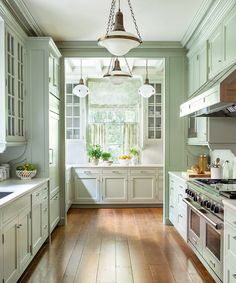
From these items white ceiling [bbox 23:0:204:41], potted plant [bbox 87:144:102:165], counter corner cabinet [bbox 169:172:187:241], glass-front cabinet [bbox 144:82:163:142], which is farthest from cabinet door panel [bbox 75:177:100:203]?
white ceiling [bbox 23:0:204:41]

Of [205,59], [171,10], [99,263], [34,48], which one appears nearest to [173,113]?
[205,59]

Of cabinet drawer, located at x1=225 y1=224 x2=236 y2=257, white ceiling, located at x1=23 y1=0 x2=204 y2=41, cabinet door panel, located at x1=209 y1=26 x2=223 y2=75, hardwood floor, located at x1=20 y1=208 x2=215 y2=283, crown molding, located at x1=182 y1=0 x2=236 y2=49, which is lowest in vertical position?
hardwood floor, located at x1=20 y1=208 x2=215 y2=283

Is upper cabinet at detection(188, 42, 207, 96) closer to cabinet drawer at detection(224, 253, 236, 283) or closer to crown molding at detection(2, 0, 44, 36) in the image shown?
crown molding at detection(2, 0, 44, 36)

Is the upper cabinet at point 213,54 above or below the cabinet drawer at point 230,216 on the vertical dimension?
above

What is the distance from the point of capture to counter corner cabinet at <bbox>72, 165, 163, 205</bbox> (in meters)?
6.53

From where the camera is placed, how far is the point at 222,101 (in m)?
2.64

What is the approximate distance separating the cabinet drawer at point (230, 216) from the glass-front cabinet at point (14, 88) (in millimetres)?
2308

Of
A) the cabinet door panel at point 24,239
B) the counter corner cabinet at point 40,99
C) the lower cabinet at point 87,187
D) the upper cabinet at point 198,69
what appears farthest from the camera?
the lower cabinet at point 87,187

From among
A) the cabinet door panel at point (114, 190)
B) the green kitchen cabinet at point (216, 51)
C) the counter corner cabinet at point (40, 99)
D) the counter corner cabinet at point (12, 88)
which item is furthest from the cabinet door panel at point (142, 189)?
the green kitchen cabinet at point (216, 51)

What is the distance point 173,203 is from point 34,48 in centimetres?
288

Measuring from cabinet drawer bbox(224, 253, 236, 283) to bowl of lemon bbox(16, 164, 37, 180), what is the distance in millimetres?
2538

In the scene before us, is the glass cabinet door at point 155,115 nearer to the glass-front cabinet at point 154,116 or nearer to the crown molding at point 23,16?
the glass-front cabinet at point 154,116

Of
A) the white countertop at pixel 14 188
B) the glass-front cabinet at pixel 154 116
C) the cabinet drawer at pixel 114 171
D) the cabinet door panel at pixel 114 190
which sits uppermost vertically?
the glass-front cabinet at pixel 154 116

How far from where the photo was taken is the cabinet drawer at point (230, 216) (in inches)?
93.3
